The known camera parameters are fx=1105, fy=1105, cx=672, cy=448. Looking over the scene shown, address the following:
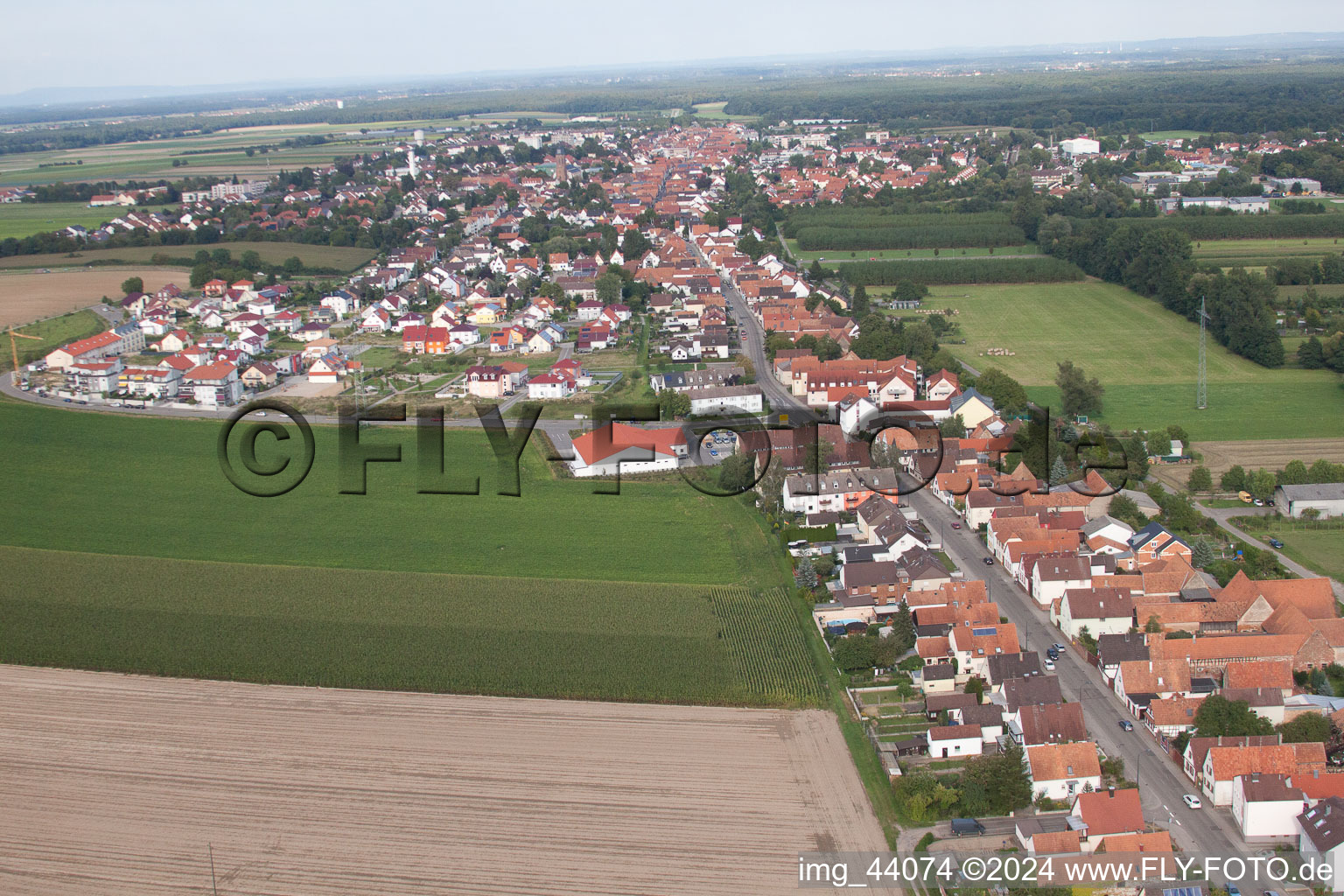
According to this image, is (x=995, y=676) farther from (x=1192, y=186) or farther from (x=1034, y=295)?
(x=1192, y=186)

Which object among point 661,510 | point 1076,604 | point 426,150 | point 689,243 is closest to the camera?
point 1076,604

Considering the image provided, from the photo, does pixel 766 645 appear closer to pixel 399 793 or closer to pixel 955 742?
pixel 955 742

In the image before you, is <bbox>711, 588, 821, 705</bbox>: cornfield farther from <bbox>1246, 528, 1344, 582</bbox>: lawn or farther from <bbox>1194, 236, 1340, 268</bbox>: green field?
<bbox>1194, 236, 1340, 268</bbox>: green field

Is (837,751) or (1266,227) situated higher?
(1266,227)

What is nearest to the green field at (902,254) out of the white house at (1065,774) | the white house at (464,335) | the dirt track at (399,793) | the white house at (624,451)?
the white house at (464,335)

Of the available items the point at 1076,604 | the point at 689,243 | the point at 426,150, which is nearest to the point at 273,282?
the point at 689,243

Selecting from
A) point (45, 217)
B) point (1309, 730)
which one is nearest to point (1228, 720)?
point (1309, 730)

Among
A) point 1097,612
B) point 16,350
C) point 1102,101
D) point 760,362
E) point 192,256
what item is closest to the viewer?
point 1097,612
